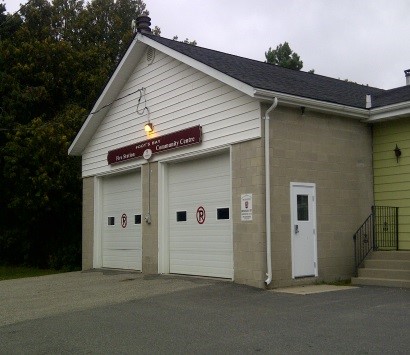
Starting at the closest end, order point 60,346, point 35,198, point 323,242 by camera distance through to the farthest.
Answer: point 60,346, point 323,242, point 35,198

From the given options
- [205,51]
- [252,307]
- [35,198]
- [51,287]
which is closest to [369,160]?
[205,51]

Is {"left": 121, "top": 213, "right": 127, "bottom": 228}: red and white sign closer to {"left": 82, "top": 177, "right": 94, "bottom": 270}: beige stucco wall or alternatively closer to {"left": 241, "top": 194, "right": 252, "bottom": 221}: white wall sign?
{"left": 82, "top": 177, "right": 94, "bottom": 270}: beige stucco wall

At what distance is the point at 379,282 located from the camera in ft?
40.2

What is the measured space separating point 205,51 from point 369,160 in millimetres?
5058

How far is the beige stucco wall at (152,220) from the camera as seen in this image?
15461mm

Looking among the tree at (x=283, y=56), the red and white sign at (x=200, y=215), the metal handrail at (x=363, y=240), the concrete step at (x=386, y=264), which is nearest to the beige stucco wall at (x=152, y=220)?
the red and white sign at (x=200, y=215)

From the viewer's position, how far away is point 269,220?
1208 cm

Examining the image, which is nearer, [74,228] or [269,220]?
[269,220]

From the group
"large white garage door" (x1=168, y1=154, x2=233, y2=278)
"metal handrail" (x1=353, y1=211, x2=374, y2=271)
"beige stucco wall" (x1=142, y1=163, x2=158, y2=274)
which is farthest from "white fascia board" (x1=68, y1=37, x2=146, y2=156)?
"metal handrail" (x1=353, y1=211, x2=374, y2=271)

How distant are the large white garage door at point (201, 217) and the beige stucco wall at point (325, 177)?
1417mm

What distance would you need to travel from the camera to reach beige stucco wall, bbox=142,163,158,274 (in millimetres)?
15461

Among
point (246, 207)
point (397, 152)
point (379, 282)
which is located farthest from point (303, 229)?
point (397, 152)

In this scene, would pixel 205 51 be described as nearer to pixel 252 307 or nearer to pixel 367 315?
pixel 252 307

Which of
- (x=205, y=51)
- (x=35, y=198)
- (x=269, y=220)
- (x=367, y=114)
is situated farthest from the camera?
(x=35, y=198)
